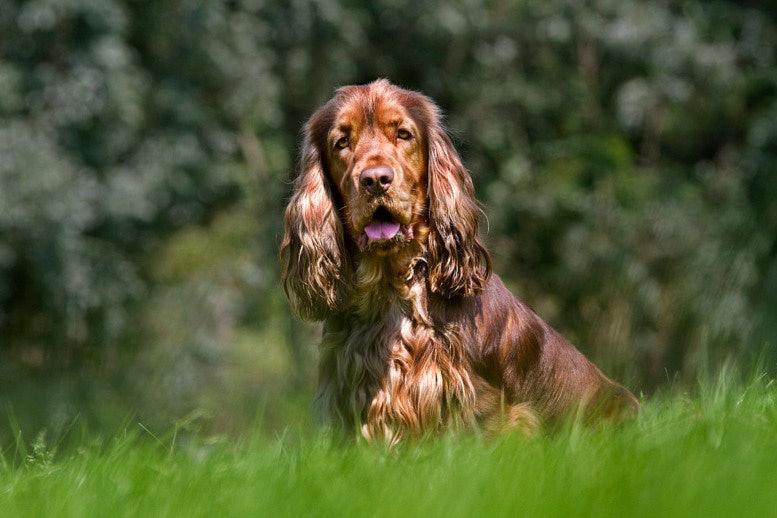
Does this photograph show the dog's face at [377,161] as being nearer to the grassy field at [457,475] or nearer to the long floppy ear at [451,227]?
the long floppy ear at [451,227]

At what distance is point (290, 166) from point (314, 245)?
6700mm

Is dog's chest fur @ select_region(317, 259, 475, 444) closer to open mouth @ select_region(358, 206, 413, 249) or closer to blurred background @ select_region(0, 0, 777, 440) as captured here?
open mouth @ select_region(358, 206, 413, 249)

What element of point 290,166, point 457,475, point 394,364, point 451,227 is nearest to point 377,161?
point 451,227

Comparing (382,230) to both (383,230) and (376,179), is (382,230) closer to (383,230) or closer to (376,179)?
(383,230)

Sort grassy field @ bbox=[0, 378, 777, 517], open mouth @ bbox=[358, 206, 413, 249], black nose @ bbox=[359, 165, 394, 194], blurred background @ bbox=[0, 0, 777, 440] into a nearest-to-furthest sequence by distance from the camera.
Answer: grassy field @ bbox=[0, 378, 777, 517], black nose @ bbox=[359, 165, 394, 194], open mouth @ bbox=[358, 206, 413, 249], blurred background @ bbox=[0, 0, 777, 440]

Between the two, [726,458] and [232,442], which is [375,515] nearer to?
[726,458]

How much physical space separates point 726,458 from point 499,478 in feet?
1.82

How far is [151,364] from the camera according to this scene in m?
12.2

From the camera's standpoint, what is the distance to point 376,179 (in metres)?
4.88

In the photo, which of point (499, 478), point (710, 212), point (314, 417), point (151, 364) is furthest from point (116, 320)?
point (499, 478)

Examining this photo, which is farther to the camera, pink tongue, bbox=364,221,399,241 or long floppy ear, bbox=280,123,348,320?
long floppy ear, bbox=280,123,348,320

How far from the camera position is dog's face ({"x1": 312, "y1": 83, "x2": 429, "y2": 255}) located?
4.97 m

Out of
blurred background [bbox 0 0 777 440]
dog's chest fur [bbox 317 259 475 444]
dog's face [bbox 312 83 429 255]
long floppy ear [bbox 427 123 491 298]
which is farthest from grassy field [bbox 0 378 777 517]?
blurred background [bbox 0 0 777 440]

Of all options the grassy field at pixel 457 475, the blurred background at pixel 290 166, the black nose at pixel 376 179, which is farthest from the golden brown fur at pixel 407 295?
the blurred background at pixel 290 166
